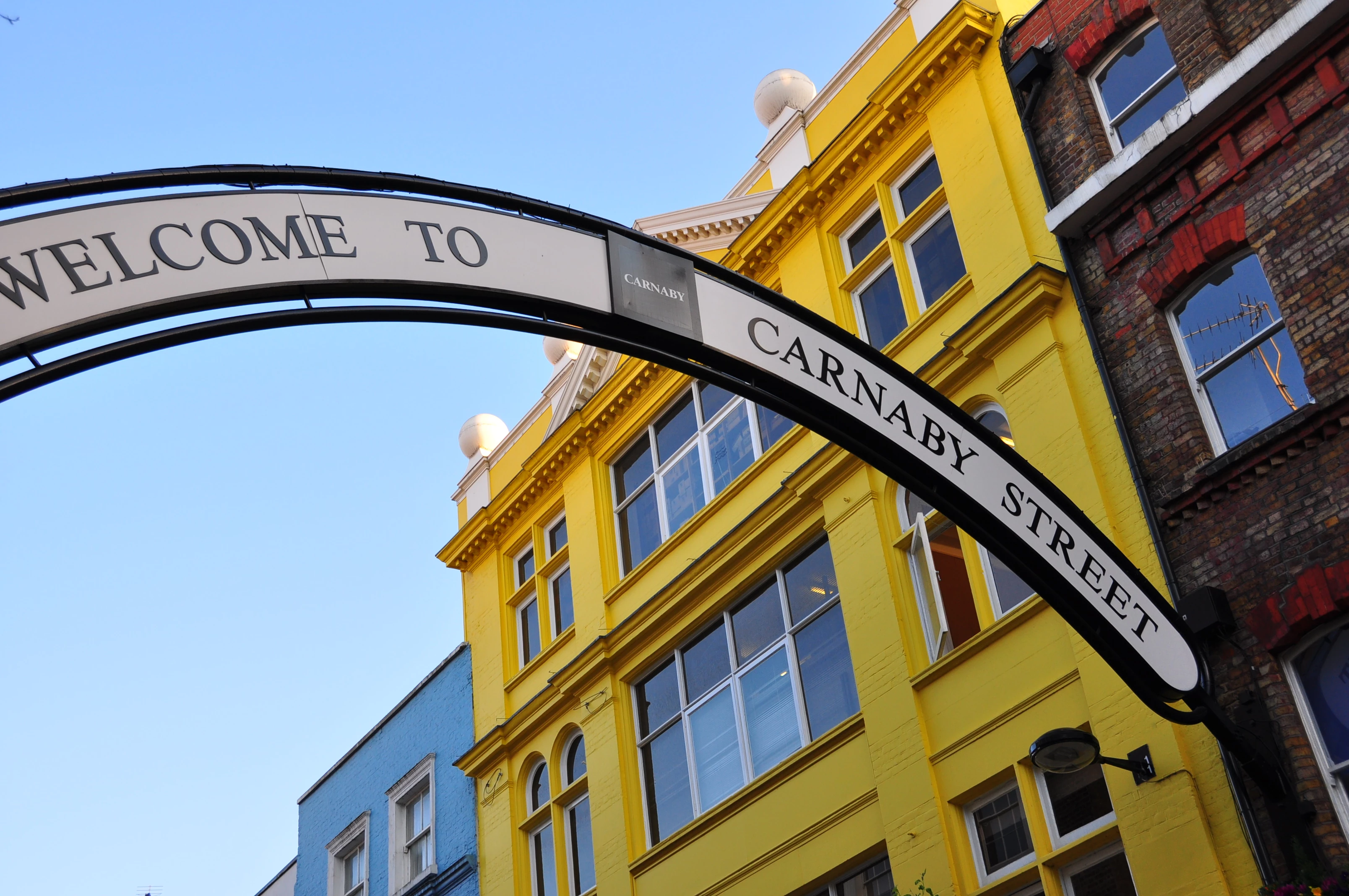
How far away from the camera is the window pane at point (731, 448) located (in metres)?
18.1

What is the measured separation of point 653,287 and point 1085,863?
7735 millimetres

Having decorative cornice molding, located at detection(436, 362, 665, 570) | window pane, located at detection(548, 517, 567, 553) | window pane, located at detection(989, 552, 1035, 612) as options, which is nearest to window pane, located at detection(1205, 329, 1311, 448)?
window pane, located at detection(989, 552, 1035, 612)

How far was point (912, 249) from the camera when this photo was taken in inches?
650

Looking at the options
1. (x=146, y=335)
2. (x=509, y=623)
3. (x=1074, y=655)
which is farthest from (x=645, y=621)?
(x=146, y=335)

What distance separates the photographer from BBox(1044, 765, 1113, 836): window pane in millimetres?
12109

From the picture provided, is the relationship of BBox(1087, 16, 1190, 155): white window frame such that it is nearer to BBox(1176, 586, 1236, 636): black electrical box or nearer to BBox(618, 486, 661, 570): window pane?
BBox(1176, 586, 1236, 636): black electrical box

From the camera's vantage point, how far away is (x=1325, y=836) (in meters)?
10.1

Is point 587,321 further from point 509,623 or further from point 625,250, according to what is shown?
point 509,623

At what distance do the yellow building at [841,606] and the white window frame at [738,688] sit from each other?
4 centimetres

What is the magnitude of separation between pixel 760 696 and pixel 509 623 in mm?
7151

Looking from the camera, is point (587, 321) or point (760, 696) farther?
point (760, 696)

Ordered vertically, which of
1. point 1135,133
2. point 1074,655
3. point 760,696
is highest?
point 1135,133

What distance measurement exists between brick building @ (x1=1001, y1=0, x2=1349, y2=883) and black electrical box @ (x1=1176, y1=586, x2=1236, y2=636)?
3 cm

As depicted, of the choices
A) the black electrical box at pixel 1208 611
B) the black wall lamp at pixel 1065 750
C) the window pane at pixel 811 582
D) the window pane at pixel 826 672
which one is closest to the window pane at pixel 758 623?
the window pane at pixel 811 582
